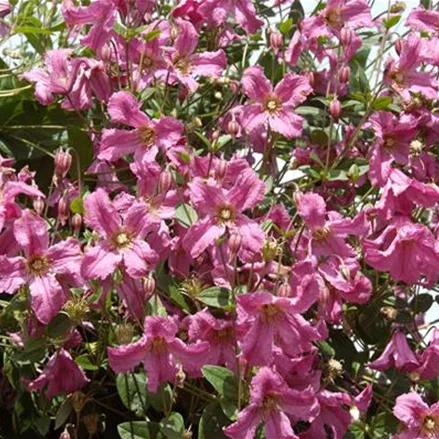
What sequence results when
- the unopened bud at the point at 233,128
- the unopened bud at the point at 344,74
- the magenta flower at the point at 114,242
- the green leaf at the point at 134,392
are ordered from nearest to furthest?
the magenta flower at the point at 114,242
the green leaf at the point at 134,392
the unopened bud at the point at 233,128
the unopened bud at the point at 344,74

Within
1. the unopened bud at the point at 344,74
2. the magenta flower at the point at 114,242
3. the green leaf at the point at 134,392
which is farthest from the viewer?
the unopened bud at the point at 344,74

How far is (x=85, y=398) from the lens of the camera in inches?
55.1

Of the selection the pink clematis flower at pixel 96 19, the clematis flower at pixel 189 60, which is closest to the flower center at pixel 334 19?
the clematis flower at pixel 189 60

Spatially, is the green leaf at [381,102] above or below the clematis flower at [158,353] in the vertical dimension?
above

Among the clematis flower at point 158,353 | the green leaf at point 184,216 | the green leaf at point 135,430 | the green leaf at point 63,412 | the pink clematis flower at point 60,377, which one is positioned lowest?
the green leaf at point 63,412

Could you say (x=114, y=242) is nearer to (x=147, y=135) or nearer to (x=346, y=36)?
(x=147, y=135)

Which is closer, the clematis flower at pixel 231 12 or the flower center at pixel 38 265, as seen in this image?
the flower center at pixel 38 265

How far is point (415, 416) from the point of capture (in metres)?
1.42

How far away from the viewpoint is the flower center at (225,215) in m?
1.33

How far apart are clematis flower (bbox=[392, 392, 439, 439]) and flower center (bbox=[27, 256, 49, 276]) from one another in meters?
0.49

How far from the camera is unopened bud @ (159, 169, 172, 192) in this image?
1.35 m

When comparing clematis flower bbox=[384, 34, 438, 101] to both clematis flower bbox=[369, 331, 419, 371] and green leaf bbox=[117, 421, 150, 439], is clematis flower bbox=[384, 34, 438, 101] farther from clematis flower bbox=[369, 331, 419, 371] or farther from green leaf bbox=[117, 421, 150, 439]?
green leaf bbox=[117, 421, 150, 439]

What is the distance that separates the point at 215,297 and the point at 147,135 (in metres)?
0.24

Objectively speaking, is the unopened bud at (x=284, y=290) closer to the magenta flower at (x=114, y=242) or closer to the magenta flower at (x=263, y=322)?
the magenta flower at (x=263, y=322)
